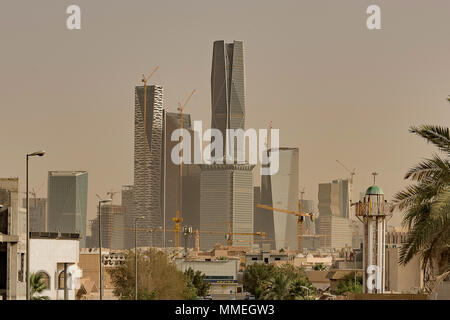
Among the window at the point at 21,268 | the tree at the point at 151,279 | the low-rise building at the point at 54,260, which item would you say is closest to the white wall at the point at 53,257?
the low-rise building at the point at 54,260

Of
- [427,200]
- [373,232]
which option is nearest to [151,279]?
[373,232]

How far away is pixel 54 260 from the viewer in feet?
303

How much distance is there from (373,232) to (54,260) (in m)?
33.9

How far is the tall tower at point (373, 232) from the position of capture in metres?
101

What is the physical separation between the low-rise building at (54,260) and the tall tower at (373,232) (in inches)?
1217

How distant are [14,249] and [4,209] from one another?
2.36 m

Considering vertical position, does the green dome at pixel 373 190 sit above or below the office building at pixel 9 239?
above

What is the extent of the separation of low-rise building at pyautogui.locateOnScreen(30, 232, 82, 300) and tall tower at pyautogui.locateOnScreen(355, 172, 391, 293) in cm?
3090

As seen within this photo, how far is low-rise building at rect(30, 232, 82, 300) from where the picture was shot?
87.8 m

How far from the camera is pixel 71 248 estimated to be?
96.9m

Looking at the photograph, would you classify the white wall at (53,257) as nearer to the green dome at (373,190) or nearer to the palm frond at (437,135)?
the green dome at (373,190)

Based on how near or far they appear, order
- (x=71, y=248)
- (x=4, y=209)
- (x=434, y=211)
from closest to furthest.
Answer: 1. (x=434, y=211)
2. (x=4, y=209)
3. (x=71, y=248)
